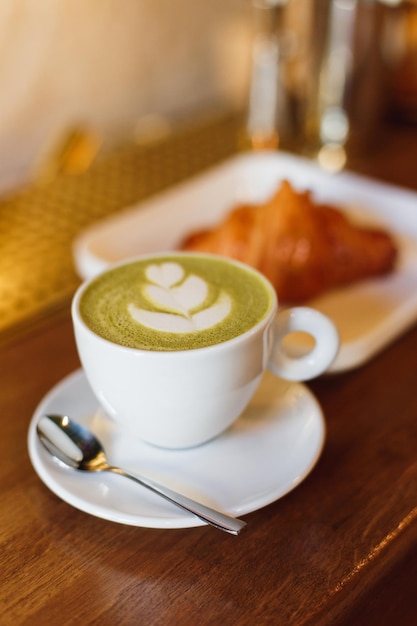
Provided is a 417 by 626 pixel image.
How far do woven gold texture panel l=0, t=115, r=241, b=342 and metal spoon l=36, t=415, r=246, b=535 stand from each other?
195 mm

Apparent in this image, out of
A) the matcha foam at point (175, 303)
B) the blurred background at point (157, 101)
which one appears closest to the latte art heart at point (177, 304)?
the matcha foam at point (175, 303)

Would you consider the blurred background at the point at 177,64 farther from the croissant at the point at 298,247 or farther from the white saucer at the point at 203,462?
the white saucer at the point at 203,462

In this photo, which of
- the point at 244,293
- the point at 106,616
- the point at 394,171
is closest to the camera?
the point at 106,616

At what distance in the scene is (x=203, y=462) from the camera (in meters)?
0.48

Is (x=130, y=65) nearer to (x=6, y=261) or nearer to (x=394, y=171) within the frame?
(x=394, y=171)

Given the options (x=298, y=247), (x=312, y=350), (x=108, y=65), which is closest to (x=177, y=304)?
(x=312, y=350)

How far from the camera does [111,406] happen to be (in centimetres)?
48

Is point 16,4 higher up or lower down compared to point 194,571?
higher up

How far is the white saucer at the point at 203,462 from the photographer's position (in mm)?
435

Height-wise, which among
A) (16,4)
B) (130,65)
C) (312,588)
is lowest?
(312,588)

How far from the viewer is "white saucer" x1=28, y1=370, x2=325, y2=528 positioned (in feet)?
1.43

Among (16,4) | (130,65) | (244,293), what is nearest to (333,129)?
(130,65)

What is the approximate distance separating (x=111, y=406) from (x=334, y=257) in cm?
36

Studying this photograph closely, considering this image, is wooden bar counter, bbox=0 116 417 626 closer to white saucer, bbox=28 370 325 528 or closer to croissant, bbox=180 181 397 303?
white saucer, bbox=28 370 325 528
